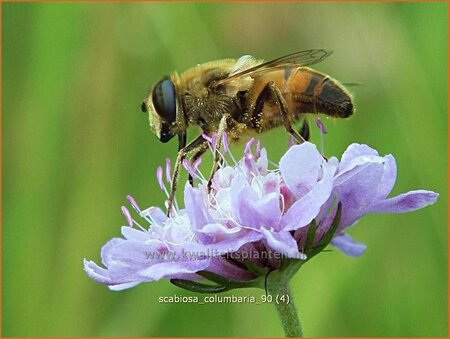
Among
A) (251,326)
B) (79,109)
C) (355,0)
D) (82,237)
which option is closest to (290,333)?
(251,326)

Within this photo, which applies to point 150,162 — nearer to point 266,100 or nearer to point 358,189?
point 266,100

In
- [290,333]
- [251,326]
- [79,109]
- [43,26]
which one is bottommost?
[251,326]

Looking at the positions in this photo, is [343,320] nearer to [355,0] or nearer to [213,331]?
[213,331]

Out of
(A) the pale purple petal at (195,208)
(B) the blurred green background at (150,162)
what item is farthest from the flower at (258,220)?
(B) the blurred green background at (150,162)

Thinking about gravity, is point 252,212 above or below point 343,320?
above

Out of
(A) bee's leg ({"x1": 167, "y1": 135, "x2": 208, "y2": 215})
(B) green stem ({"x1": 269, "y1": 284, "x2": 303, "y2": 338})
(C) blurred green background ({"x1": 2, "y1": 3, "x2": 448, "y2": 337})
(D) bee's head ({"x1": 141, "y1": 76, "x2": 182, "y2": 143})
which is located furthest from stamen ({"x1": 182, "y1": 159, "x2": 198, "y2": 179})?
(C) blurred green background ({"x1": 2, "y1": 3, "x2": 448, "y2": 337})

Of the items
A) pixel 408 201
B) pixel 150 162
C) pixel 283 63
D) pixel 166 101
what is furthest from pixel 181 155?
pixel 150 162

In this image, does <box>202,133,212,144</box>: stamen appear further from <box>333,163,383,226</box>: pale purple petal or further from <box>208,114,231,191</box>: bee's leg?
<box>333,163,383,226</box>: pale purple petal
